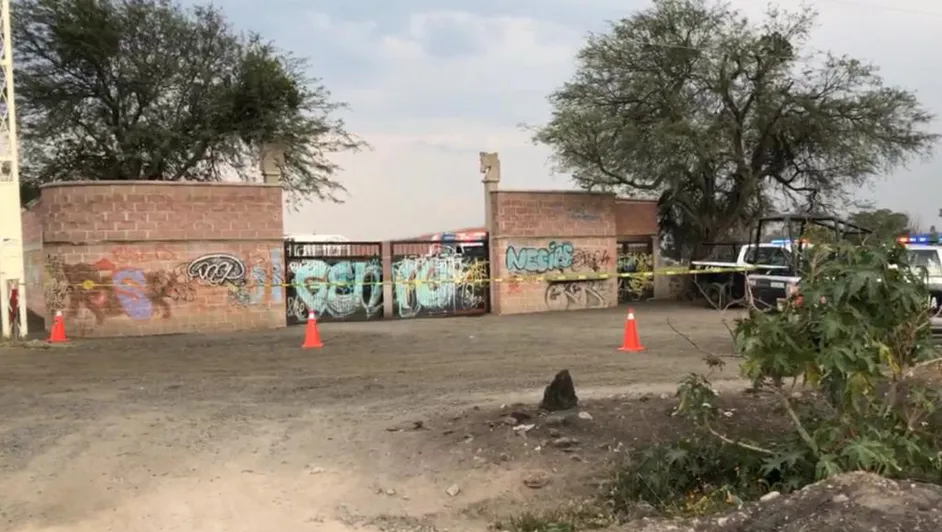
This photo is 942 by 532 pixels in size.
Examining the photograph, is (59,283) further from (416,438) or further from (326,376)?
(416,438)

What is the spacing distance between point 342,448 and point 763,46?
824 inches

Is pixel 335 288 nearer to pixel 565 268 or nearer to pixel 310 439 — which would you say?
pixel 565 268

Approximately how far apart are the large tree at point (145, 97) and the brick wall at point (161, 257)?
22.7 feet

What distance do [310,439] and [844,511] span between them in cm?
478

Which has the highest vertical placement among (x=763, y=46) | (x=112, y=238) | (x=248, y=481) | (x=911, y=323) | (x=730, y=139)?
(x=763, y=46)

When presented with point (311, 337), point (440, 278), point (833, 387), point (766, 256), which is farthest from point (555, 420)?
point (766, 256)

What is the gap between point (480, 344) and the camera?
50.0ft

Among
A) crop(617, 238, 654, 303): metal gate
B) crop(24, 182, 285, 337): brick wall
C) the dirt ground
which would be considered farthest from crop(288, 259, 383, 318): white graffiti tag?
crop(617, 238, 654, 303): metal gate

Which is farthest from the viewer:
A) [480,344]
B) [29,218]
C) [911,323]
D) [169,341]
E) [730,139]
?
[730,139]

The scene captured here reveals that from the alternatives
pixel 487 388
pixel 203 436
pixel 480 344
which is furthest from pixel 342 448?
pixel 480 344

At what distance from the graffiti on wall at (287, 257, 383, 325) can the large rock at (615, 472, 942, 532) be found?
54.7ft

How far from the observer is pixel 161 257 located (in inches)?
728

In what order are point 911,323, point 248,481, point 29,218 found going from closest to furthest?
point 911,323 < point 248,481 < point 29,218

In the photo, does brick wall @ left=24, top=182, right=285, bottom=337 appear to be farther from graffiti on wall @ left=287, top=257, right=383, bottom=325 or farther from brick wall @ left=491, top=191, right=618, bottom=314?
brick wall @ left=491, top=191, right=618, bottom=314
